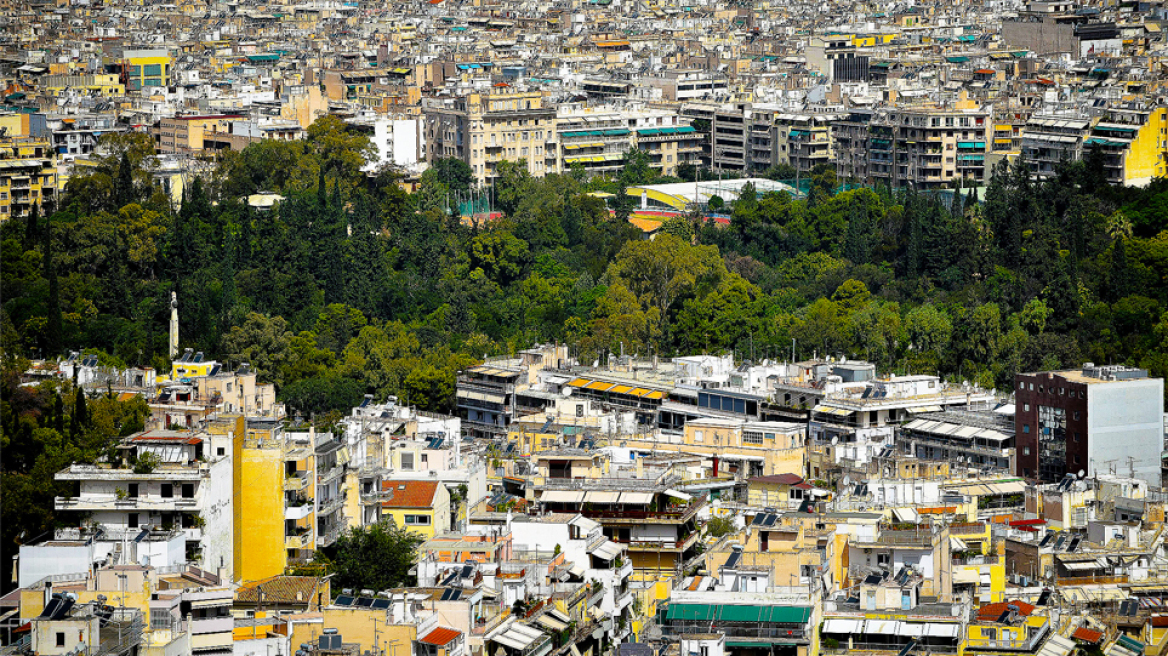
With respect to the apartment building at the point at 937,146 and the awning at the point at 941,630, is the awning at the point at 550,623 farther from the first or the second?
the apartment building at the point at 937,146

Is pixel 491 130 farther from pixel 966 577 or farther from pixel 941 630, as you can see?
pixel 941 630

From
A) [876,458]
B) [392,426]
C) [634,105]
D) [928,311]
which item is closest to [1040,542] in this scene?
[876,458]

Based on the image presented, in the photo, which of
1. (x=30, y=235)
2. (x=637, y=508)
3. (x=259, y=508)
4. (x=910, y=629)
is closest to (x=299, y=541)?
(x=259, y=508)

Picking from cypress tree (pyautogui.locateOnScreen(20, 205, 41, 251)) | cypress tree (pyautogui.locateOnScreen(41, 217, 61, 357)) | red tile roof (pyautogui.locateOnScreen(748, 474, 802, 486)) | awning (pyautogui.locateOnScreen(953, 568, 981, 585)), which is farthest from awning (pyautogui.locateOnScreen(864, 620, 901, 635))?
cypress tree (pyautogui.locateOnScreen(20, 205, 41, 251))

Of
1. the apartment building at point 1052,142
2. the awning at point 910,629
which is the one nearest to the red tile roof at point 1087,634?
the awning at point 910,629

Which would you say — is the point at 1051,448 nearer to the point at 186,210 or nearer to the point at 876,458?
the point at 876,458
